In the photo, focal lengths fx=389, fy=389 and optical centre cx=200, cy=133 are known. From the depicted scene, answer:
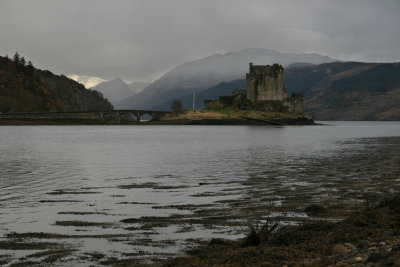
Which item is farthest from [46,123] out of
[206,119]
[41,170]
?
[41,170]

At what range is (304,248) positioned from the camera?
9656 millimetres

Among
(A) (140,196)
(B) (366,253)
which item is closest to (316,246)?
(B) (366,253)

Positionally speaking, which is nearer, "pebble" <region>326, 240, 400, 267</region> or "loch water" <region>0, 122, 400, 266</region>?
"pebble" <region>326, 240, 400, 267</region>

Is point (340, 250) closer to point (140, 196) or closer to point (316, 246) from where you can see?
point (316, 246)

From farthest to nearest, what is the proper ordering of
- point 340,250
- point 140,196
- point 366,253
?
point 140,196
point 340,250
point 366,253

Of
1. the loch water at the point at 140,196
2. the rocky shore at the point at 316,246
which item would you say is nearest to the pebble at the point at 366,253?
the rocky shore at the point at 316,246

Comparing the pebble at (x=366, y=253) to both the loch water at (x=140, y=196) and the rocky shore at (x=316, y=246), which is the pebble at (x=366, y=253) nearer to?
the rocky shore at (x=316, y=246)

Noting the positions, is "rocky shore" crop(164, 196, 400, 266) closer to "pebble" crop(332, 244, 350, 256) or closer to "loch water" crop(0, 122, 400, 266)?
"pebble" crop(332, 244, 350, 256)

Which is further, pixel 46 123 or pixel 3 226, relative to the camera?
Answer: pixel 46 123

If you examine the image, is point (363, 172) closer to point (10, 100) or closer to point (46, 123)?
point (46, 123)

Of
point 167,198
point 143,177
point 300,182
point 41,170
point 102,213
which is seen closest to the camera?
point 102,213

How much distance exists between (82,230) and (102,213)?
241cm

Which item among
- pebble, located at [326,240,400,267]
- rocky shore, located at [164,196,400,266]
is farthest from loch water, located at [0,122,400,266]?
pebble, located at [326,240,400,267]

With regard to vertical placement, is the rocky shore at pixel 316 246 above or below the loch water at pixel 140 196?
above
